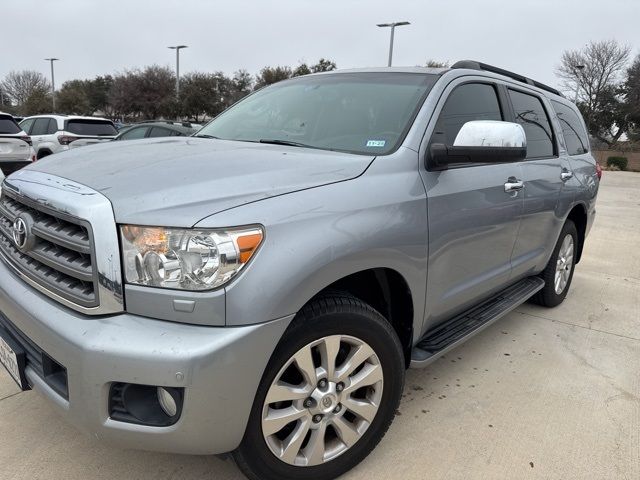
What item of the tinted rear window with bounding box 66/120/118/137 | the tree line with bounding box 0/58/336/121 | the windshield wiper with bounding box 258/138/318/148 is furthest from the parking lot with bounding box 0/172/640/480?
the tree line with bounding box 0/58/336/121

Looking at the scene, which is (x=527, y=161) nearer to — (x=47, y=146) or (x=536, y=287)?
(x=536, y=287)

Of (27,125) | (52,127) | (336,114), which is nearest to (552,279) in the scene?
(336,114)

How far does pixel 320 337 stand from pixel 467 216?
1125mm

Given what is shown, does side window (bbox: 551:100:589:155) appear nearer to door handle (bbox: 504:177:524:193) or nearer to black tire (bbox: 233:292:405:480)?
door handle (bbox: 504:177:524:193)

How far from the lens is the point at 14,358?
6.33 feet

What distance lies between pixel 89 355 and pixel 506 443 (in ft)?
6.28

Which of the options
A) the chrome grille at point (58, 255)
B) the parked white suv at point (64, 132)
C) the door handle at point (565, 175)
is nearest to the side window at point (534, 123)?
the door handle at point (565, 175)

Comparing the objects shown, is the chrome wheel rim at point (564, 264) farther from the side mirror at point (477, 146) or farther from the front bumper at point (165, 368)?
the front bumper at point (165, 368)

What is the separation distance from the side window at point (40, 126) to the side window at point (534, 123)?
12.9 meters

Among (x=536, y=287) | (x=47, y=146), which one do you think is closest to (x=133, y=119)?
(x=47, y=146)

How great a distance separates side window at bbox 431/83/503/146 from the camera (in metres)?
2.60

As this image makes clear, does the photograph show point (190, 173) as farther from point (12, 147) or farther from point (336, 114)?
point (12, 147)

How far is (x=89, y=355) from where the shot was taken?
62.3 inches

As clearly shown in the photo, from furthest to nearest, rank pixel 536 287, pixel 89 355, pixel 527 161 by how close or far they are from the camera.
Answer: pixel 536 287
pixel 527 161
pixel 89 355
